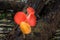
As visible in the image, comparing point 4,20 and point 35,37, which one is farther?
point 4,20

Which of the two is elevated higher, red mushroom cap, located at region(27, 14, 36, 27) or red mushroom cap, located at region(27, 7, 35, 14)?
red mushroom cap, located at region(27, 7, 35, 14)

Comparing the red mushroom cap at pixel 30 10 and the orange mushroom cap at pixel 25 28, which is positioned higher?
the red mushroom cap at pixel 30 10

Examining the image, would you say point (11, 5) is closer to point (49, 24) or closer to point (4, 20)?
point (4, 20)

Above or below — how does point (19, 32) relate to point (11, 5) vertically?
below

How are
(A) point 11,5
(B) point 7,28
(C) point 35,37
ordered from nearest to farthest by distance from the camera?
(C) point 35,37 → (A) point 11,5 → (B) point 7,28

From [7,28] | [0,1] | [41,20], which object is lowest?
[7,28]

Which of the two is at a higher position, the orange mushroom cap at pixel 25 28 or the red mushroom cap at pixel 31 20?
the red mushroom cap at pixel 31 20

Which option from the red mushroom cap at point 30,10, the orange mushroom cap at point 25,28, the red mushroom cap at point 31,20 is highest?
the red mushroom cap at point 30,10

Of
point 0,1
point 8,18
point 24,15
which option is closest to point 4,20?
point 8,18

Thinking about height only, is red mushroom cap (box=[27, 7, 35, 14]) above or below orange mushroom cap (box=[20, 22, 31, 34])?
above

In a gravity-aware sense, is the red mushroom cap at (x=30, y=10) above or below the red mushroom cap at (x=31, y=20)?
above

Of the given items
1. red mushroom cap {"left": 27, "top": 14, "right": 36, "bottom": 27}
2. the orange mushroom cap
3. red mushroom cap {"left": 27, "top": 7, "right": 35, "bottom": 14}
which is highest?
red mushroom cap {"left": 27, "top": 7, "right": 35, "bottom": 14}
